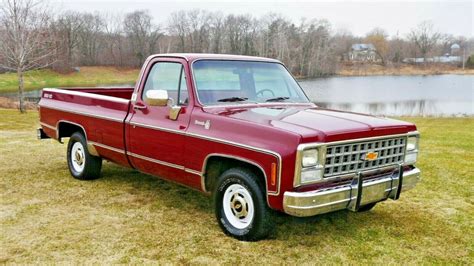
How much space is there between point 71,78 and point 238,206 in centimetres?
5826

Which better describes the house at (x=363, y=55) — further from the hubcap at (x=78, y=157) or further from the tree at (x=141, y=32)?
the hubcap at (x=78, y=157)

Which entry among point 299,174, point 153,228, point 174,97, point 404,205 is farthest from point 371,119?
point 153,228

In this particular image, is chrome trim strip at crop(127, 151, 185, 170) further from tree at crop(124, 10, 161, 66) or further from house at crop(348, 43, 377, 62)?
house at crop(348, 43, 377, 62)

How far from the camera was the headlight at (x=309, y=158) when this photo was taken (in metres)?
3.86

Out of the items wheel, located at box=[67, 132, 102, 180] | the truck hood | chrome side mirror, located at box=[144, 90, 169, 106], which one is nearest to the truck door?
chrome side mirror, located at box=[144, 90, 169, 106]

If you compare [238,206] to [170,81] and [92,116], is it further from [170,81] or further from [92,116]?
[92,116]

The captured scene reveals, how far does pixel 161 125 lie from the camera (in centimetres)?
518

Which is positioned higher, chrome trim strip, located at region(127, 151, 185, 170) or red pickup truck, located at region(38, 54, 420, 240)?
red pickup truck, located at region(38, 54, 420, 240)

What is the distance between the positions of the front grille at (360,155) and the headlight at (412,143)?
111 mm

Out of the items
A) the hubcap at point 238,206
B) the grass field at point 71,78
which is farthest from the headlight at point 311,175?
the grass field at point 71,78

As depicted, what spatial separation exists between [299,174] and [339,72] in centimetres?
7559

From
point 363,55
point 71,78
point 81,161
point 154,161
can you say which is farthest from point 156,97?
point 363,55

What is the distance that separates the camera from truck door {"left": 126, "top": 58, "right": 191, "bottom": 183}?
16.4ft

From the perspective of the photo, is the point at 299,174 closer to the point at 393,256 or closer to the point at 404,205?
the point at 393,256
